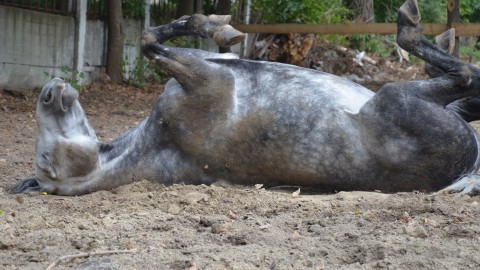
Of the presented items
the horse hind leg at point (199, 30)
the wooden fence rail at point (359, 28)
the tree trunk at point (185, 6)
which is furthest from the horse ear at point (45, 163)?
the tree trunk at point (185, 6)

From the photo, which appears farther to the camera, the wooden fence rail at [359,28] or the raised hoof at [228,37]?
the wooden fence rail at [359,28]

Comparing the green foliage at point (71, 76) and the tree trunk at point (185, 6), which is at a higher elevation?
the tree trunk at point (185, 6)

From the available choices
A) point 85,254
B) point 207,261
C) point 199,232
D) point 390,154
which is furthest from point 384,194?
point 85,254

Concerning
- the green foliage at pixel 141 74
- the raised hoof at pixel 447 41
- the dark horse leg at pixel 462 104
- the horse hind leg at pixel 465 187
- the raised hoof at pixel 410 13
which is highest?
the raised hoof at pixel 410 13

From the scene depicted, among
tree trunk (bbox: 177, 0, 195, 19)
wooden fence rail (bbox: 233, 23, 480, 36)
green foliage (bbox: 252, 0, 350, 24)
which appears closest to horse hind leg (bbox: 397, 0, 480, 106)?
wooden fence rail (bbox: 233, 23, 480, 36)

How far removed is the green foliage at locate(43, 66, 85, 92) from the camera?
12.0 metres

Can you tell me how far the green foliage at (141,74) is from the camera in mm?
13797

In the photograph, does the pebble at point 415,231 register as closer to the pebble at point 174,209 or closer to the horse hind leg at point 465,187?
the horse hind leg at point 465,187

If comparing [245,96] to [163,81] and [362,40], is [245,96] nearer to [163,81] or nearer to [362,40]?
[163,81]

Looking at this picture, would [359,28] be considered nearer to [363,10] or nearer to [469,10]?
[363,10]

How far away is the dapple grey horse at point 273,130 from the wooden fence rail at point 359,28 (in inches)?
272

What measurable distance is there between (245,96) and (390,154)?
95 centimetres

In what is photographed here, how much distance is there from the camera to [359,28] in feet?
42.5

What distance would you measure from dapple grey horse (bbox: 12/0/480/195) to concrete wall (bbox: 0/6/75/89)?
6.87m
